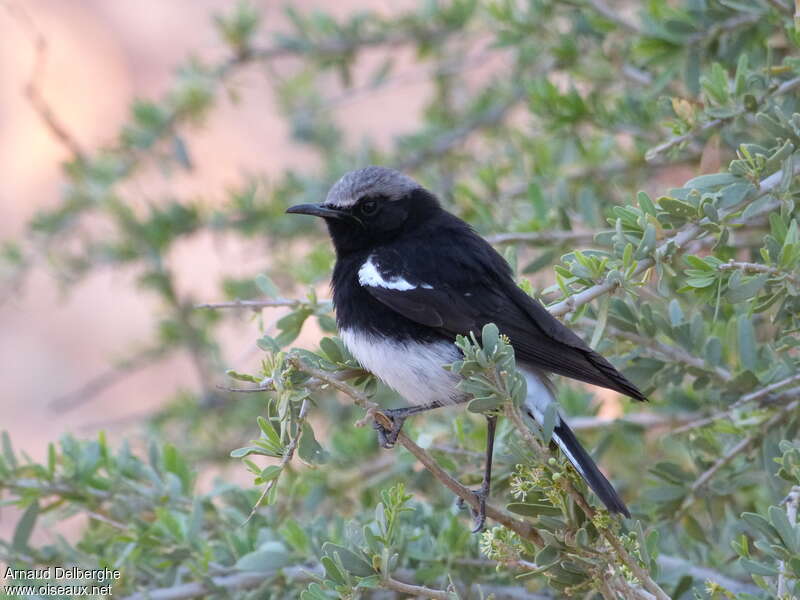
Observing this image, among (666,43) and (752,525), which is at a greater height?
(666,43)

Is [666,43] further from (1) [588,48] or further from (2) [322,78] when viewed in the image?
(2) [322,78]

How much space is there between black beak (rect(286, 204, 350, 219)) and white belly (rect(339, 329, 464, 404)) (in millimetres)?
672

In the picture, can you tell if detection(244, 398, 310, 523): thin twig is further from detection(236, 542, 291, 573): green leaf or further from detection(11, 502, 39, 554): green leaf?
detection(11, 502, 39, 554): green leaf

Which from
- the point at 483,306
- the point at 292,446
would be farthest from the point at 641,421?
the point at 292,446

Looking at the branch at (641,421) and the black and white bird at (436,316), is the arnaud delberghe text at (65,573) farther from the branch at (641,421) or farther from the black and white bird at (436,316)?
the branch at (641,421)

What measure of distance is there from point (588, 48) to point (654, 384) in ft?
5.89

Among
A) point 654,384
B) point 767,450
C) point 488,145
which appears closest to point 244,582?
point 654,384

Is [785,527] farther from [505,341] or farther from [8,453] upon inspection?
[8,453]

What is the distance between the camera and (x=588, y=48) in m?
4.40

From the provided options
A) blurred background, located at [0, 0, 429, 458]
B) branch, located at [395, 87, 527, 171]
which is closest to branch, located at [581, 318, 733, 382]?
branch, located at [395, 87, 527, 171]

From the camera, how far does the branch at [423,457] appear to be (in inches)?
93.9

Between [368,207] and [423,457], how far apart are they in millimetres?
1848

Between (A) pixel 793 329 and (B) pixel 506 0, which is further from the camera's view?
(B) pixel 506 0

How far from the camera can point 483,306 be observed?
3.35 m
